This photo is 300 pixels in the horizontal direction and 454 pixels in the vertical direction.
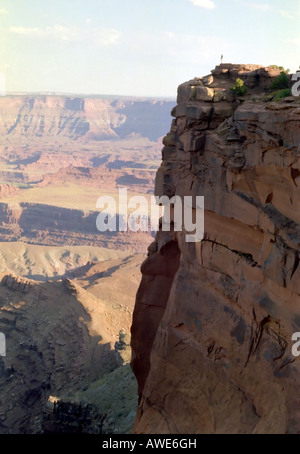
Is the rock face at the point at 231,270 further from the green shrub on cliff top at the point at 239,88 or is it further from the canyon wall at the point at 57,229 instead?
the canyon wall at the point at 57,229

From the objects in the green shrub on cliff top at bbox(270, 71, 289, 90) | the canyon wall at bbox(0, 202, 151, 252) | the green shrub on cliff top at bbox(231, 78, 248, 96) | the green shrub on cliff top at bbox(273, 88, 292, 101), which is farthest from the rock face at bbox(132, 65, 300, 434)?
the canyon wall at bbox(0, 202, 151, 252)

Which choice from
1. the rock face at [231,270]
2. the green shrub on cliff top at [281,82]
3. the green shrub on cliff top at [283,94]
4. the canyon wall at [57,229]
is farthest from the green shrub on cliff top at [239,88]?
the canyon wall at [57,229]

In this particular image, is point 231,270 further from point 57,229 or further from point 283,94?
point 57,229

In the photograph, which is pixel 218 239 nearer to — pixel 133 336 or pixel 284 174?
pixel 284 174

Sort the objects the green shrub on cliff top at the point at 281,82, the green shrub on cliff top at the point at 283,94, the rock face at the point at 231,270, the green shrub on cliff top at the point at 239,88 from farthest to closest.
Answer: the green shrub on cliff top at the point at 239,88
the green shrub on cliff top at the point at 281,82
the green shrub on cliff top at the point at 283,94
the rock face at the point at 231,270
